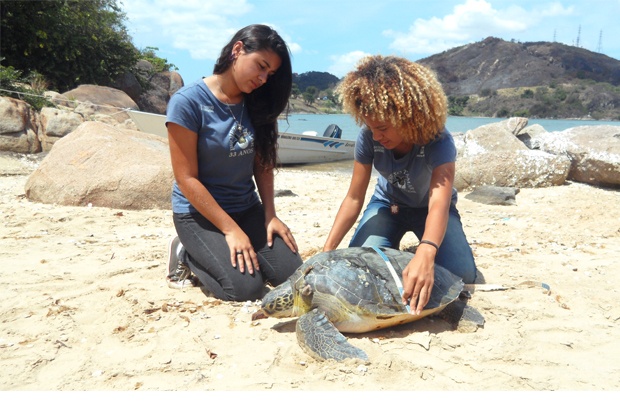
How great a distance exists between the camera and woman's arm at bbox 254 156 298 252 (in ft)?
11.6

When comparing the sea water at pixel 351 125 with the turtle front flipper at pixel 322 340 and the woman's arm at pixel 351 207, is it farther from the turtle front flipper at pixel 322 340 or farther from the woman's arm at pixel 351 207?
the turtle front flipper at pixel 322 340

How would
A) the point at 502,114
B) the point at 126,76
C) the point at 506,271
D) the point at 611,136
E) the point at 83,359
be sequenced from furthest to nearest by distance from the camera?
the point at 502,114, the point at 126,76, the point at 611,136, the point at 506,271, the point at 83,359

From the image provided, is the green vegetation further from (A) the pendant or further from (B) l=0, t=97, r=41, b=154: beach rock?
(A) the pendant

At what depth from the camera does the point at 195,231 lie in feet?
10.9

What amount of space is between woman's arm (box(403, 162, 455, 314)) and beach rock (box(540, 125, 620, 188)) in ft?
19.9

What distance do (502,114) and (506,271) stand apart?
2427 inches

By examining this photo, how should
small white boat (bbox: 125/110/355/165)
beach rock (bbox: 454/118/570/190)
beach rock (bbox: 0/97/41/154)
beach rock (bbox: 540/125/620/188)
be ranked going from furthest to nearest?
1. small white boat (bbox: 125/110/355/165)
2. beach rock (bbox: 0/97/41/154)
3. beach rock (bbox: 540/125/620/188)
4. beach rock (bbox: 454/118/570/190)

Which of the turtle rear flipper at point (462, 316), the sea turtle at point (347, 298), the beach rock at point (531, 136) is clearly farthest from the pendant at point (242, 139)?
the beach rock at point (531, 136)

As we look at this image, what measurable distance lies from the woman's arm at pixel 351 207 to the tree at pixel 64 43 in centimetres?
1406

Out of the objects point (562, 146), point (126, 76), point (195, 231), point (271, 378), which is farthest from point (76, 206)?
point (126, 76)

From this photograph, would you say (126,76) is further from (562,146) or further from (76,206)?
(562,146)

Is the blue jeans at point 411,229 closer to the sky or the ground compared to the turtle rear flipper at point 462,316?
closer to the sky

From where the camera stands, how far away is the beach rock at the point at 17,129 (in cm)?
848


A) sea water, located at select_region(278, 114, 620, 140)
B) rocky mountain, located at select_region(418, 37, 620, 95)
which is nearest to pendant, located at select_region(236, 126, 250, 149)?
sea water, located at select_region(278, 114, 620, 140)
